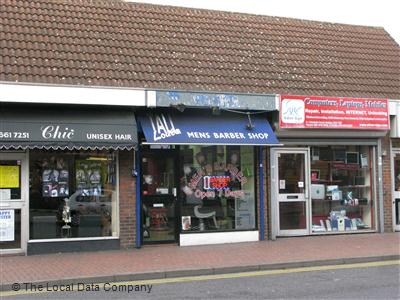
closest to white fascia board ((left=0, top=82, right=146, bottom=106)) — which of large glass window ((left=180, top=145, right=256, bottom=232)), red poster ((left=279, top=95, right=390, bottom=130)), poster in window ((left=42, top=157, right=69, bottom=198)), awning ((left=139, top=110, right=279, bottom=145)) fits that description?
awning ((left=139, top=110, right=279, bottom=145))

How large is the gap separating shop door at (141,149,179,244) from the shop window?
150 inches

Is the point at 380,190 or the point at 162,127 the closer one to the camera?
the point at 162,127

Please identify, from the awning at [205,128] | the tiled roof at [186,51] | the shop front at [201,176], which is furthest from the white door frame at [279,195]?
the tiled roof at [186,51]

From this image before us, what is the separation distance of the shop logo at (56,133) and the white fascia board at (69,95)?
54 cm

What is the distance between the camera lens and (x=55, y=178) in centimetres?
1169

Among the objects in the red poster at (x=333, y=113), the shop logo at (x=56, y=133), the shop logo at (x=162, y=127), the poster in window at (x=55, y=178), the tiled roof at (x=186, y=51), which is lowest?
the poster in window at (x=55, y=178)

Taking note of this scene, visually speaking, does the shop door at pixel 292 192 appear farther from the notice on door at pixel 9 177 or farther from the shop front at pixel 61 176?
the notice on door at pixel 9 177

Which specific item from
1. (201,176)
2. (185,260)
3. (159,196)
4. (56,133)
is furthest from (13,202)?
(201,176)

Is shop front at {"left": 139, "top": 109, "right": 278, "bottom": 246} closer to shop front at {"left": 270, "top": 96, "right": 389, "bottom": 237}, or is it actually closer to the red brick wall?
the red brick wall

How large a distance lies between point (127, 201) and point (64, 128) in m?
2.22

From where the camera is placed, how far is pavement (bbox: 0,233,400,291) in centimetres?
912

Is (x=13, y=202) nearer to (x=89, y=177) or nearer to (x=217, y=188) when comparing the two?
(x=89, y=177)

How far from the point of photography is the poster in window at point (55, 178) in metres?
11.6

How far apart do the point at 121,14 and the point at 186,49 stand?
76.8 inches
